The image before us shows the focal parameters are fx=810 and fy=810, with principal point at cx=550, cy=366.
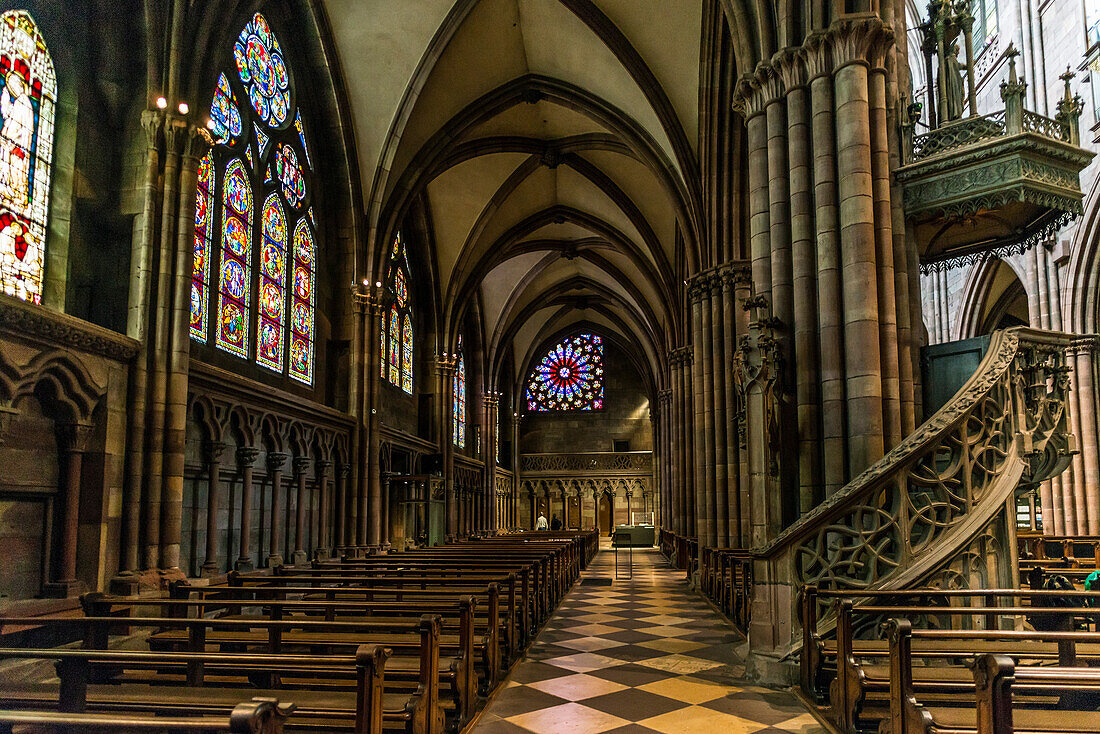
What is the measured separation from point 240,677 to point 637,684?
11.1 feet

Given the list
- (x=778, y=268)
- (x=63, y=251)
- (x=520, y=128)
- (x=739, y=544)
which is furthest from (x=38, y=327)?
(x=520, y=128)

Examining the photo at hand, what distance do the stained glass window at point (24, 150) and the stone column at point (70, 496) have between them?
174 centimetres

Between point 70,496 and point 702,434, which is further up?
point 702,434

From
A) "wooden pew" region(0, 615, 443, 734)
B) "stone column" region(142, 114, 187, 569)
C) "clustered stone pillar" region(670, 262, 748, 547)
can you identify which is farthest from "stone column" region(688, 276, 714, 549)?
"wooden pew" region(0, 615, 443, 734)

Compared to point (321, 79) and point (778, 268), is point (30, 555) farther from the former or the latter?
point (321, 79)

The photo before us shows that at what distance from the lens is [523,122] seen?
75.3 feet

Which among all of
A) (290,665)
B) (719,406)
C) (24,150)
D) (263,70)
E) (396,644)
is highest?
(263,70)

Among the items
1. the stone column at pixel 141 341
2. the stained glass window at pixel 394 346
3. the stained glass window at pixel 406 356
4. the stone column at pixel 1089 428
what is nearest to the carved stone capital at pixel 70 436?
the stone column at pixel 141 341

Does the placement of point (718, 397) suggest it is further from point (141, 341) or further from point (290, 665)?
point (290, 665)

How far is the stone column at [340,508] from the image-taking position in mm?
18188

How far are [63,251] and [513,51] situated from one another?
1235 cm

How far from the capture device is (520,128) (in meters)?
23.2

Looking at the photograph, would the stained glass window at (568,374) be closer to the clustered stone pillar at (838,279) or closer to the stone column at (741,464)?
the stone column at (741,464)

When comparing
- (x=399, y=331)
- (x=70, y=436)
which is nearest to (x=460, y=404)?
(x=399, y=331)
